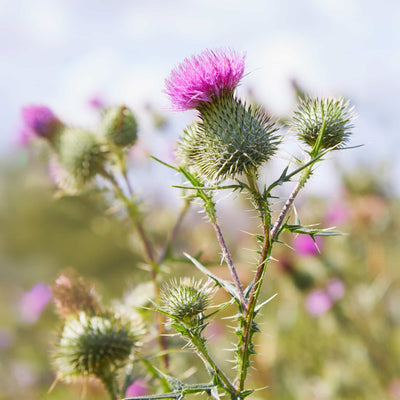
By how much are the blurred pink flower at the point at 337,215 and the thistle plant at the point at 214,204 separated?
15.3 feet

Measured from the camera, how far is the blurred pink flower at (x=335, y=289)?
5715mm

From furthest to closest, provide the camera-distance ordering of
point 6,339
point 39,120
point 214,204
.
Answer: point 6,339, point 39,120, point 214,204

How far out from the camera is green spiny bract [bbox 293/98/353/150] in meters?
2.15

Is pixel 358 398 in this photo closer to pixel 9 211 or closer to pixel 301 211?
pixel 301 211

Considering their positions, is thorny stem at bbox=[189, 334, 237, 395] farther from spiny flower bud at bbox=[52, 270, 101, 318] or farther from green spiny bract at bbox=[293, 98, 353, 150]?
green spiny bract at bbox=[293, 98, 353, 150]

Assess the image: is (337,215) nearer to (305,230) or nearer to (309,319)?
(309,319)

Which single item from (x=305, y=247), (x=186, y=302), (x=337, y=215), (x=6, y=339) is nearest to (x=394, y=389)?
(x=305, y=247)

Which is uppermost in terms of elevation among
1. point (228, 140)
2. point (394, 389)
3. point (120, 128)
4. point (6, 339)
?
point (6, 339)

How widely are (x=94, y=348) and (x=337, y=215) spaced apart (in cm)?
529

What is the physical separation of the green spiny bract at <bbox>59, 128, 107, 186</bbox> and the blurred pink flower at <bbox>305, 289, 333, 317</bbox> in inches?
145

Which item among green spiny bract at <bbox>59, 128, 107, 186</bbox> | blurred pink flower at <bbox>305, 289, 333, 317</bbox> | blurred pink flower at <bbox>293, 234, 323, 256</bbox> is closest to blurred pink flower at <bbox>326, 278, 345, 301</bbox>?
blurred pink flower at <bbox>305, 289, 333, 317</bbox>

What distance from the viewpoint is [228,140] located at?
2.18 m

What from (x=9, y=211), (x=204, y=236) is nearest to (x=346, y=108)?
(x=204, y=236)

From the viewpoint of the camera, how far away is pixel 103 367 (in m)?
2.42
